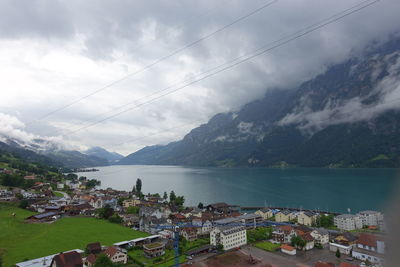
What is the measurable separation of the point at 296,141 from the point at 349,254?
166397 mm

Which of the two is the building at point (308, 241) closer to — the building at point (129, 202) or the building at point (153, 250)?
the building at point (153, 250)

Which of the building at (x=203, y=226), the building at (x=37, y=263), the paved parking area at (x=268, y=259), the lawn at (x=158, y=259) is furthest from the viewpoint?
the building at (x=203, y=226)

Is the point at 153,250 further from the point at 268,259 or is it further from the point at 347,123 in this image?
the point at 347,123

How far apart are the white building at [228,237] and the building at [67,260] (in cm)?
1228

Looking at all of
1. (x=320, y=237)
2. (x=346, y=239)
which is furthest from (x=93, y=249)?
(x=346, y=239)

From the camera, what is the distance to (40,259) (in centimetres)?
1984

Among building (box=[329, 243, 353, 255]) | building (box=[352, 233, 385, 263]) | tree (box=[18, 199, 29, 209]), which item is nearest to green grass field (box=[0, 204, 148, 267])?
tree (box=[18, 199, 29, 209])

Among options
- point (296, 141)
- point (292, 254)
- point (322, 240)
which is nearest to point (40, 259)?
point (292, 254)

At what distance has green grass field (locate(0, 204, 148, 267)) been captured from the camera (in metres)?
22.0

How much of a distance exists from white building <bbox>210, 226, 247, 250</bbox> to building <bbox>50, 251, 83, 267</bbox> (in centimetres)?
1228

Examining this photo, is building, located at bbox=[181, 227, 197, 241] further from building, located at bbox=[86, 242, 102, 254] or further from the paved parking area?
building, located at bbox=[86, 242, 102, 254]

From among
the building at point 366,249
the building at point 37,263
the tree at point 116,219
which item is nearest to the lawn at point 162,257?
the building at point 37,263

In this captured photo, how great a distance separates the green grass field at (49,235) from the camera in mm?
21984

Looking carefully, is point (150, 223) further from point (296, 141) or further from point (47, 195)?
point (296, 141)
